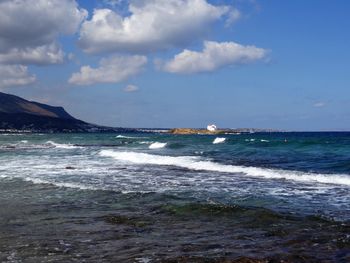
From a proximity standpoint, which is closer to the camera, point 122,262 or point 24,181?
point 122,262

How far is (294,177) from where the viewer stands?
69.7 feet

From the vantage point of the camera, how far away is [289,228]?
10.5 meters

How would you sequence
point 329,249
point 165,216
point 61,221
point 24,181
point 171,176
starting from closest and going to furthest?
point 329,249
point 61,221
point 165,216
point 24,181
point 171,176

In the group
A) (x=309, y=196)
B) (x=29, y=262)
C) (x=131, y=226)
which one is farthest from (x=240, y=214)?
(x=29, y=262)

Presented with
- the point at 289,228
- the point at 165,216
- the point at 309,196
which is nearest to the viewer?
the point at 289,228

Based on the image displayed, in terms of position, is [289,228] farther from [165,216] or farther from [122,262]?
[122,262]

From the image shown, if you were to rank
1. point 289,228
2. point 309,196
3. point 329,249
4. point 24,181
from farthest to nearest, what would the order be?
point 24,181 → point 309,196 → point 289,228 → point 329,249

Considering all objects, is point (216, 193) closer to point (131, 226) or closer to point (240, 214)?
point (240, 214)

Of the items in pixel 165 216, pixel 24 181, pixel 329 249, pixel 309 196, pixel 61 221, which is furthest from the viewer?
pixel 24 181

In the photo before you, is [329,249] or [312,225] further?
[312,225]

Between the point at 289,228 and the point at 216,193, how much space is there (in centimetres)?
591

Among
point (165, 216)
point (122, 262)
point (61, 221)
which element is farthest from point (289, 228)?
point (61, 221)

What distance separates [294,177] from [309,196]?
594 cm

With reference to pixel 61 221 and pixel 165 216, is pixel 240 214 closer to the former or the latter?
pixel 165 216
